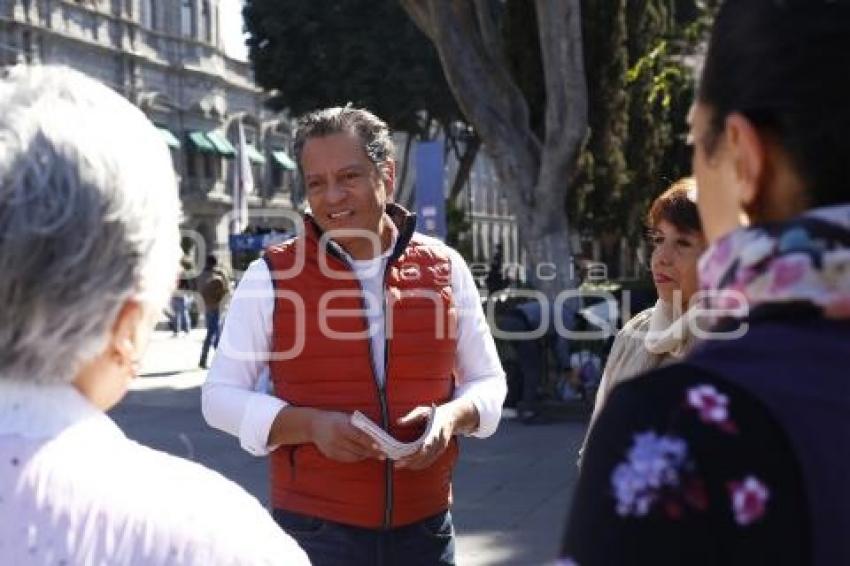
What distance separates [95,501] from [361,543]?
1.60 metres

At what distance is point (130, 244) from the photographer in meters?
1.29

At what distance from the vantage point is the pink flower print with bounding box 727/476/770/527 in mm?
1010

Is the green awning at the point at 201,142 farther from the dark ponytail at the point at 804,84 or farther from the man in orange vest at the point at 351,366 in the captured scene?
the dark ponytail at the point at 804,84

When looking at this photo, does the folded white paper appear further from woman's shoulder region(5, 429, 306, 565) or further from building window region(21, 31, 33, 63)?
building window region(21, 31, 33, 63)

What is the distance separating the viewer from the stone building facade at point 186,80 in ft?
132

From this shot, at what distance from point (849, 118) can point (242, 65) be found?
175 ft

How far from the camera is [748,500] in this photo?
1.01 metres

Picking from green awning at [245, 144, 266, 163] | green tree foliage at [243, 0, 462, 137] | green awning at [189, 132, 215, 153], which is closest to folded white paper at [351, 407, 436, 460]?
green tree foliage at [243, 0, 462, 137]

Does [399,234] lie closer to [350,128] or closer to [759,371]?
[350,128]

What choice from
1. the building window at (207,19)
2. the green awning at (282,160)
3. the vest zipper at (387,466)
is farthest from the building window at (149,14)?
the vest zipper at (387,466)

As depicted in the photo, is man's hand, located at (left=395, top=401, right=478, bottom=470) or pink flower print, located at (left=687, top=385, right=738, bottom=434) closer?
pink flower print, located at (left=687, top=385, right=738, bottom=434)

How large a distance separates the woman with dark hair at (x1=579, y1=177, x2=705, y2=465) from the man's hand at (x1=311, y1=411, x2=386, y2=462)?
78 cm

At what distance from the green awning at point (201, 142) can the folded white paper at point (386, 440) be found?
150 ft

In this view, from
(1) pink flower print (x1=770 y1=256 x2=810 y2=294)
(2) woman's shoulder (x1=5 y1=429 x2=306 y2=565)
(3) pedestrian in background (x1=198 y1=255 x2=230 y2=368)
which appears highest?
(1) pink flower print (x1=770 y1=256 x2=810 y2=294)
